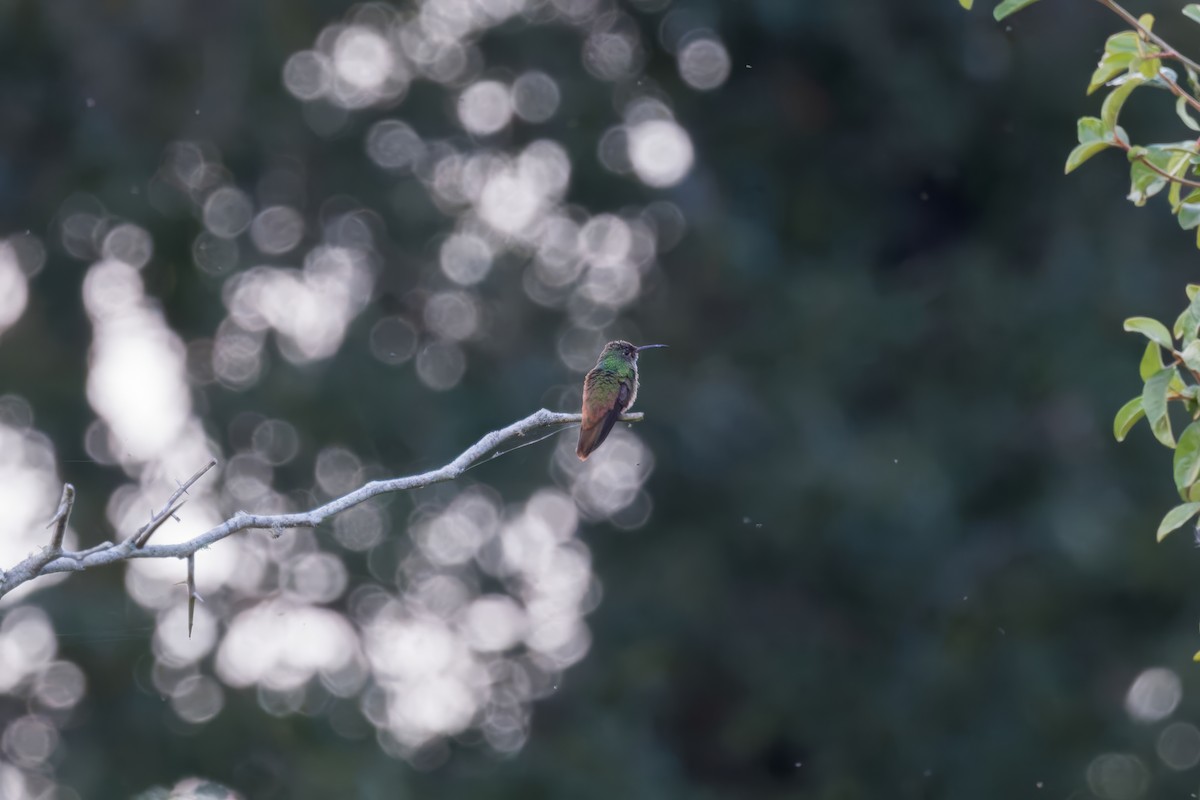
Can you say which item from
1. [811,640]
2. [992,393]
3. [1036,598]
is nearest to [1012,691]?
[1036,598]

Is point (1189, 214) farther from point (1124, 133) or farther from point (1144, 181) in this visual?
point (1124, 133)

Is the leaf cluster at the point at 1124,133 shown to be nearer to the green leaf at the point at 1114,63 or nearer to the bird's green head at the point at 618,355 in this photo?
the green leaf at the point at 1114,63

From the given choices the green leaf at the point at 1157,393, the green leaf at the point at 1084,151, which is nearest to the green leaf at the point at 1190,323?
the green leaf at the point at 1157,393

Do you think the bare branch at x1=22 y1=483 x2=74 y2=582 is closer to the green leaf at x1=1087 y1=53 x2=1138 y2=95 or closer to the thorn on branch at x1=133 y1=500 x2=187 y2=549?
the thorn on branch at x1=133 y1=500 x2=187 y2=549

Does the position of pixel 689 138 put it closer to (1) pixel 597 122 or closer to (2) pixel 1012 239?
(1) pixel 597 122

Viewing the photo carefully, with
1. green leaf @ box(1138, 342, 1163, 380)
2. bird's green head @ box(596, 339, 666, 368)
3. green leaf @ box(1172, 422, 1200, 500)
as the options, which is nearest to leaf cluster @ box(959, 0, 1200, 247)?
green leaf @ box(1138, 342, 1163, 380)

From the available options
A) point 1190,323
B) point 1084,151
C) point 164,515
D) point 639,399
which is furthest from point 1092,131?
point 639,399
